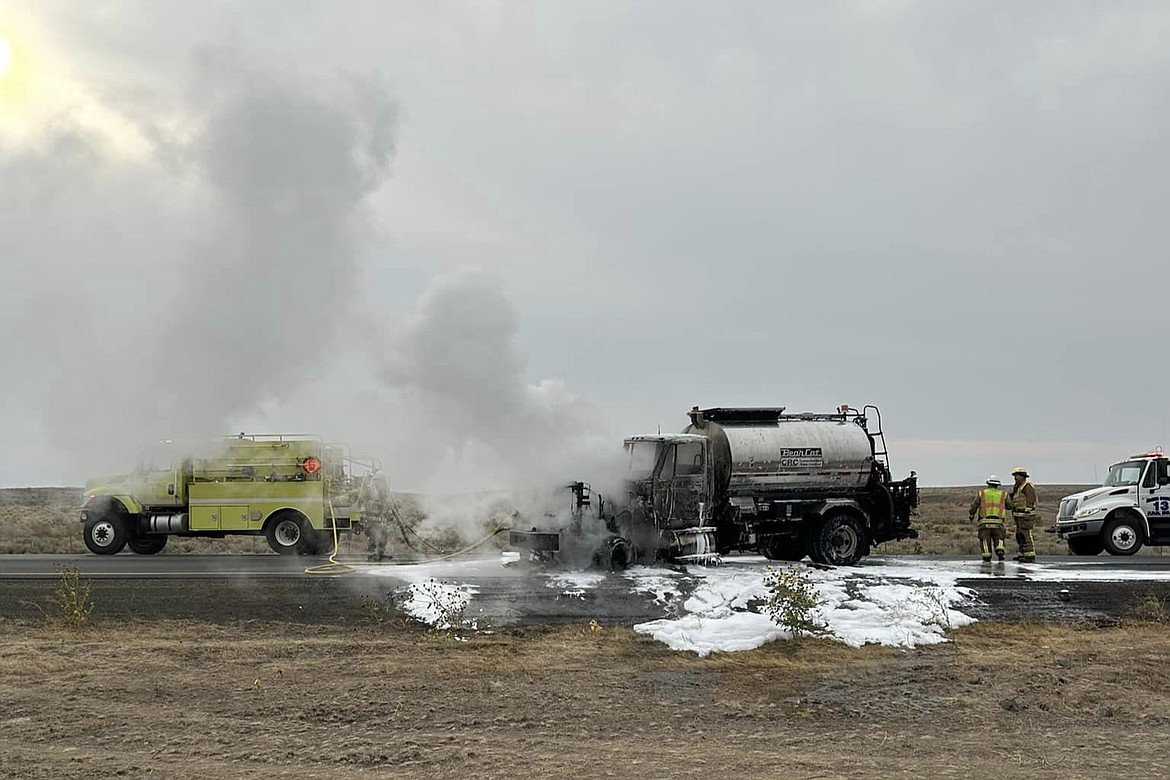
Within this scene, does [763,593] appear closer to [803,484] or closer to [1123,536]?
[803,484]

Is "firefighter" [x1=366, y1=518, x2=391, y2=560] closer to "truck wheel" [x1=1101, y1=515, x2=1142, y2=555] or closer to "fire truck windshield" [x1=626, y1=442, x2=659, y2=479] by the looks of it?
"fire truck windshield" [x1=626, y1=442, x2=659, y2=479]

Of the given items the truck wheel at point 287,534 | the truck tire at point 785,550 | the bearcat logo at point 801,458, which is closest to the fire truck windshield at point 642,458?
the bearcat logo at point 801,458

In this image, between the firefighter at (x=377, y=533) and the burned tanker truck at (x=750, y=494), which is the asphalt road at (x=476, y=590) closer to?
the burned tanker truck at (x=750, y=494)

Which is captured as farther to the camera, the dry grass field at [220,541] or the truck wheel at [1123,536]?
the dry grass field at [220,541]

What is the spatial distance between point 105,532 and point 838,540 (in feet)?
54.8

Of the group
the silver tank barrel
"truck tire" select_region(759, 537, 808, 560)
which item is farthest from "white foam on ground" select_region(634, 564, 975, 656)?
"truck tire" select_region(759, 537, 808, 560)

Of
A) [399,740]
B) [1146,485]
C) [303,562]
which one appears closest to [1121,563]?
[1146,485]

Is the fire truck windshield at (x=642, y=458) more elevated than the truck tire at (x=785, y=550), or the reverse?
the fire truck windshield at (x=642, y=458)

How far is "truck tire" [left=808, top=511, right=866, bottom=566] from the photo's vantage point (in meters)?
20.6

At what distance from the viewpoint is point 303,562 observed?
75.6 feet

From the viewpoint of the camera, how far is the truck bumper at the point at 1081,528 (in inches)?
1089

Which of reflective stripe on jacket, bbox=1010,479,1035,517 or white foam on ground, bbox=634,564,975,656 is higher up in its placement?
reflective stripe on jacket, bbox=1010,479,1035,517

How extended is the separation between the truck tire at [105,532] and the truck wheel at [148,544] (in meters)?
0.34

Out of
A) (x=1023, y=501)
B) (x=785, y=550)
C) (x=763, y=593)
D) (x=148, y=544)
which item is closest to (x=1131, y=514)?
(x=1023, y=501)
